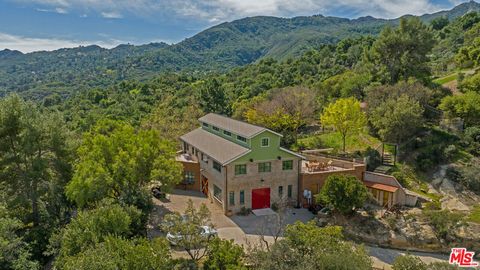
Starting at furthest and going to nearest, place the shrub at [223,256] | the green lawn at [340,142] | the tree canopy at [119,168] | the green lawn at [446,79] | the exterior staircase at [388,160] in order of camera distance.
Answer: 1. the green lawn at [446,79]
2. the green lawn at [340,142]
3. the exterior staircase at [388,160]
4. the tree canopy at [119,168]
5. the shrub at [223,256]

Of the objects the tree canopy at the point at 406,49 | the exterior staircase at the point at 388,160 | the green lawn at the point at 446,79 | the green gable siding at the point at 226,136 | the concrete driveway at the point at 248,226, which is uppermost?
the tree canopy at the point at 406,49

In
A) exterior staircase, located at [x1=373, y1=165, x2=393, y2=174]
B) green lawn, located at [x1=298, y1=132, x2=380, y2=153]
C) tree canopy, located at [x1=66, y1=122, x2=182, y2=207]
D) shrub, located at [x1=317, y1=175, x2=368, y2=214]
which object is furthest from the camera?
green lawn, located at [x1=298, y1=132, x2=380, y2=153]

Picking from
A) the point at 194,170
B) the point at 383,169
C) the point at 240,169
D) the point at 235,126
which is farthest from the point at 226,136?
the point at 383,169

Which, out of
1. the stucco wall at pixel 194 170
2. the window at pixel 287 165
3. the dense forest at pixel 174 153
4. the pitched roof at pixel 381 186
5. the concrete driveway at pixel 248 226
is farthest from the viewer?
the stucco wall at pixel 194 170

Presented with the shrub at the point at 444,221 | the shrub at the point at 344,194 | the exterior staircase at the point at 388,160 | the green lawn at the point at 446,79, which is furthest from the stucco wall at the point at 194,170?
the green lawn at the point at 446,79

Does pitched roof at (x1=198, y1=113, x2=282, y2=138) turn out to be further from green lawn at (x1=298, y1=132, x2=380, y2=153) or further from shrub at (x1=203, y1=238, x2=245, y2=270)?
shrub at (x1=203, y1=238, x2=245, y2=270)

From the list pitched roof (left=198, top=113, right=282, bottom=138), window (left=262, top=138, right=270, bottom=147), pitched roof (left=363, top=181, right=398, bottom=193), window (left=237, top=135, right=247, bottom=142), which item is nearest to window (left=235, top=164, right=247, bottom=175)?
window (left=262, top=138, right=270, bottom=147)

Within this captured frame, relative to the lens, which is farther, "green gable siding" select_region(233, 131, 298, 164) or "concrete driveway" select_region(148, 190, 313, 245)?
"green gable siding" select_region(233, 131, 298, 164)

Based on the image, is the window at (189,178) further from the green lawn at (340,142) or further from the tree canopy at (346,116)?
the tree canopy at (346,116)
